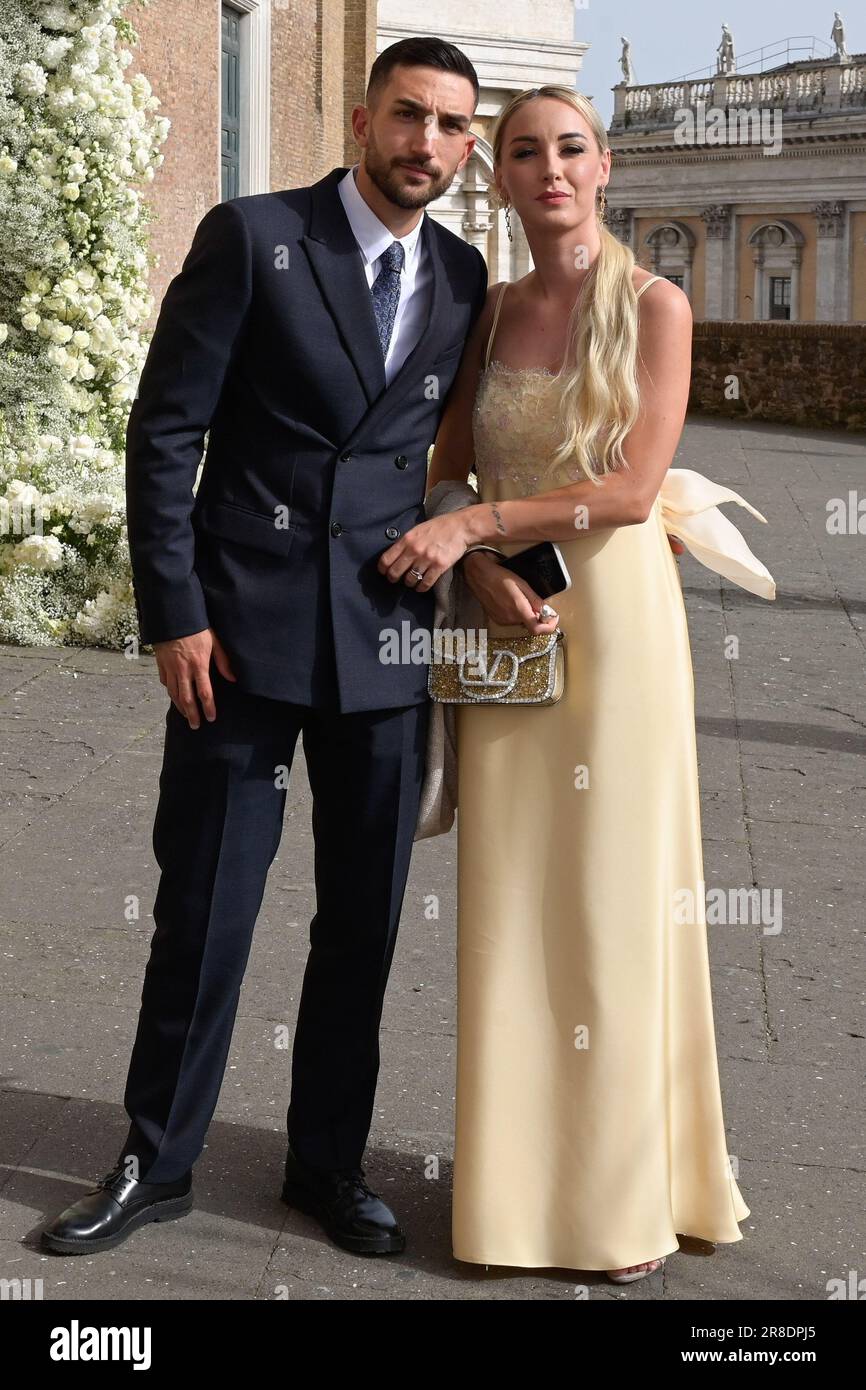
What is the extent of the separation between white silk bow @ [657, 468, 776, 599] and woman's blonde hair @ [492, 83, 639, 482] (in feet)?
0.90

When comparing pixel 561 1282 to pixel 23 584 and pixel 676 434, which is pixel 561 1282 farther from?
pixel 23 584

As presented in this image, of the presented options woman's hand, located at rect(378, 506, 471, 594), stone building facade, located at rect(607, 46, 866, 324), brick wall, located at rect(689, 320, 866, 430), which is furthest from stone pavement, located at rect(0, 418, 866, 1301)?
stone building facade, located at rect(607, 46, 866, 324)

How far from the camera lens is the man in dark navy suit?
9.68ft

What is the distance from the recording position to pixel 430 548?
9.98 feet

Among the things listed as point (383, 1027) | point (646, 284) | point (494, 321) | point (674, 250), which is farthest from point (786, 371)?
point (674, 250)

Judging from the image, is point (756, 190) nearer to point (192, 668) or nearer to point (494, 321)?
point (494, 321)

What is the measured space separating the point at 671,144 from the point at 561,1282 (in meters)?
76.9

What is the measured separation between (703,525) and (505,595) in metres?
0.50

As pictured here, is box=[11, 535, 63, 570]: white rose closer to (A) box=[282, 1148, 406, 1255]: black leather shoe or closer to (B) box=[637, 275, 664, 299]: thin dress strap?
(A) box=[282, 1148, 406, 1255]: black leather shoe

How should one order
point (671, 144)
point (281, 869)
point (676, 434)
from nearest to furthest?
point (676, 434), point (281, 869), point (671, 144)

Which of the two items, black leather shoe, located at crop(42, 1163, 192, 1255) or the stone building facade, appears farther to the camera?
the stone building facade

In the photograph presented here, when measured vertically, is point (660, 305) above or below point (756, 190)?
below

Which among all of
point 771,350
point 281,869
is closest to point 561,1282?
point 281,869

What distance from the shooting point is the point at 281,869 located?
18.5ft
